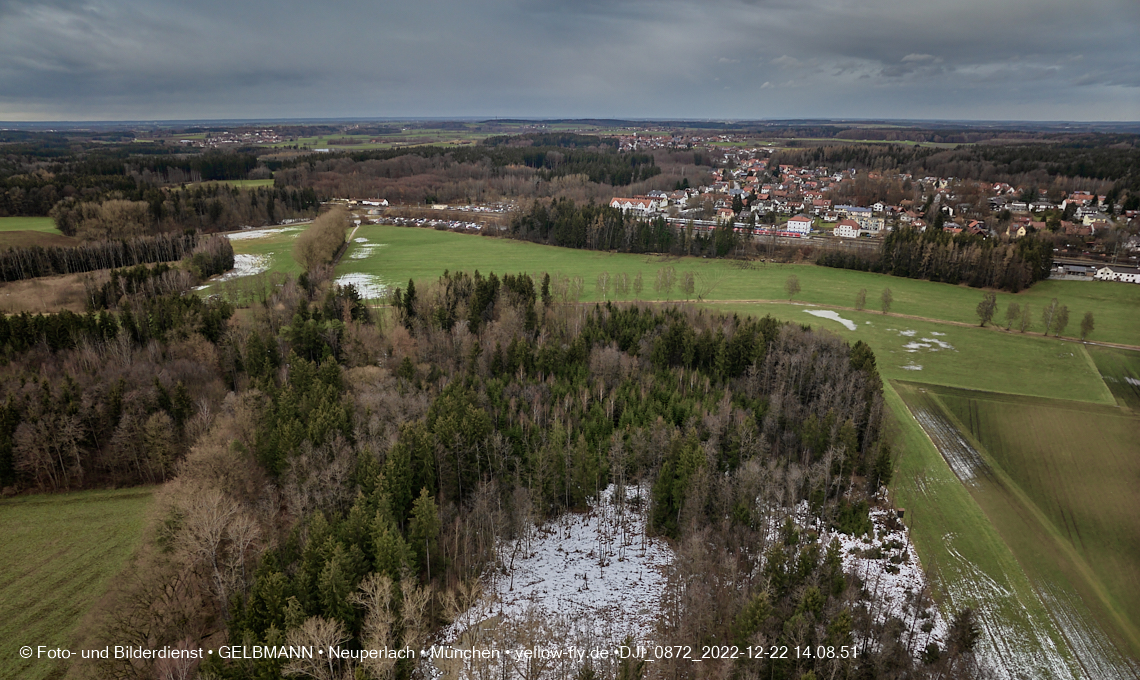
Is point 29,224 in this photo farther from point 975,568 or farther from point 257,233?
point 975,568

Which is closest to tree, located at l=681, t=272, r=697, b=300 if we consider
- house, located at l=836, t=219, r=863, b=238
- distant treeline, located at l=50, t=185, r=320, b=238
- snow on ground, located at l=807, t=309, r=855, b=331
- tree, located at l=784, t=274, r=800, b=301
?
tree, located at l=784, t=274, r=800, b=301

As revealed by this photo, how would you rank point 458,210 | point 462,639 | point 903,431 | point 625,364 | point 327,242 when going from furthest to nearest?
point 458,210, point 327,242, point 625,364, point 903,431, point 462,639

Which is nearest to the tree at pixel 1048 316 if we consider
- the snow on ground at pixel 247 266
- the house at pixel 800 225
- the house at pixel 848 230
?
the house at pixel 848 230

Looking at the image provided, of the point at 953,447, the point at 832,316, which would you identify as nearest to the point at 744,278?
the point at 832,316

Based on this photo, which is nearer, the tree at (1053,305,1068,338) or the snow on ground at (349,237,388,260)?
the tree at (1053,305,1068,338)

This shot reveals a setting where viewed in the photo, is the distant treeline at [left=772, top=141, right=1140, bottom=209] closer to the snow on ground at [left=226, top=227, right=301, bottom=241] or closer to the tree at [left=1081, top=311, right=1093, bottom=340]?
the tree at [left=1081, top=311, right=1093, bottom=340]

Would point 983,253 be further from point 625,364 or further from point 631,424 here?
point 631,424

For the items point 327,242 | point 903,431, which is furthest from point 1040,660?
point 327,242
